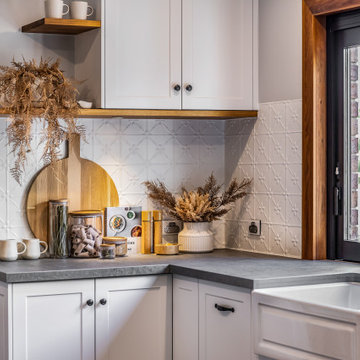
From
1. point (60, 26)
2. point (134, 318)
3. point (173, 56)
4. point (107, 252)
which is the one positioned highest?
point (60, 26)

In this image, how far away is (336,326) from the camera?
2.46 metres

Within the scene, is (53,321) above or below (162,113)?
below

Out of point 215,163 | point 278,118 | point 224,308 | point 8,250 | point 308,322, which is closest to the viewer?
point 308,322

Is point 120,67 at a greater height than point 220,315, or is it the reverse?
point 120,67

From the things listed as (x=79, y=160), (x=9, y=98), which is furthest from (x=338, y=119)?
(x=9, y=98)

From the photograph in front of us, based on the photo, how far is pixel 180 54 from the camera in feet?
11.3

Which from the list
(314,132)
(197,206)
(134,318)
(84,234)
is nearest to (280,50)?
(314,132)

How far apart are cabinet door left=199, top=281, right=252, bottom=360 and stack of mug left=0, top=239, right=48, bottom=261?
83 cm

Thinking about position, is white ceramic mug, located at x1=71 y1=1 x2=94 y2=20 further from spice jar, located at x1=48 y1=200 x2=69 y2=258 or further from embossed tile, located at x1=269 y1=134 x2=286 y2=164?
embossed tile, located at x1=269 y1=134 x2=286 y2=164

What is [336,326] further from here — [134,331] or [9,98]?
[9,98]

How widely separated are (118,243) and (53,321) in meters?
0.59

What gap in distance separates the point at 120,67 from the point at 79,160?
52 cm

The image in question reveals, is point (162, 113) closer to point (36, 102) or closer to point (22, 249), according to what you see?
point (36, 102)

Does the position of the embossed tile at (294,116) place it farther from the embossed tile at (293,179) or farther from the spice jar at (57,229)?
the spice jar at (57,229)
